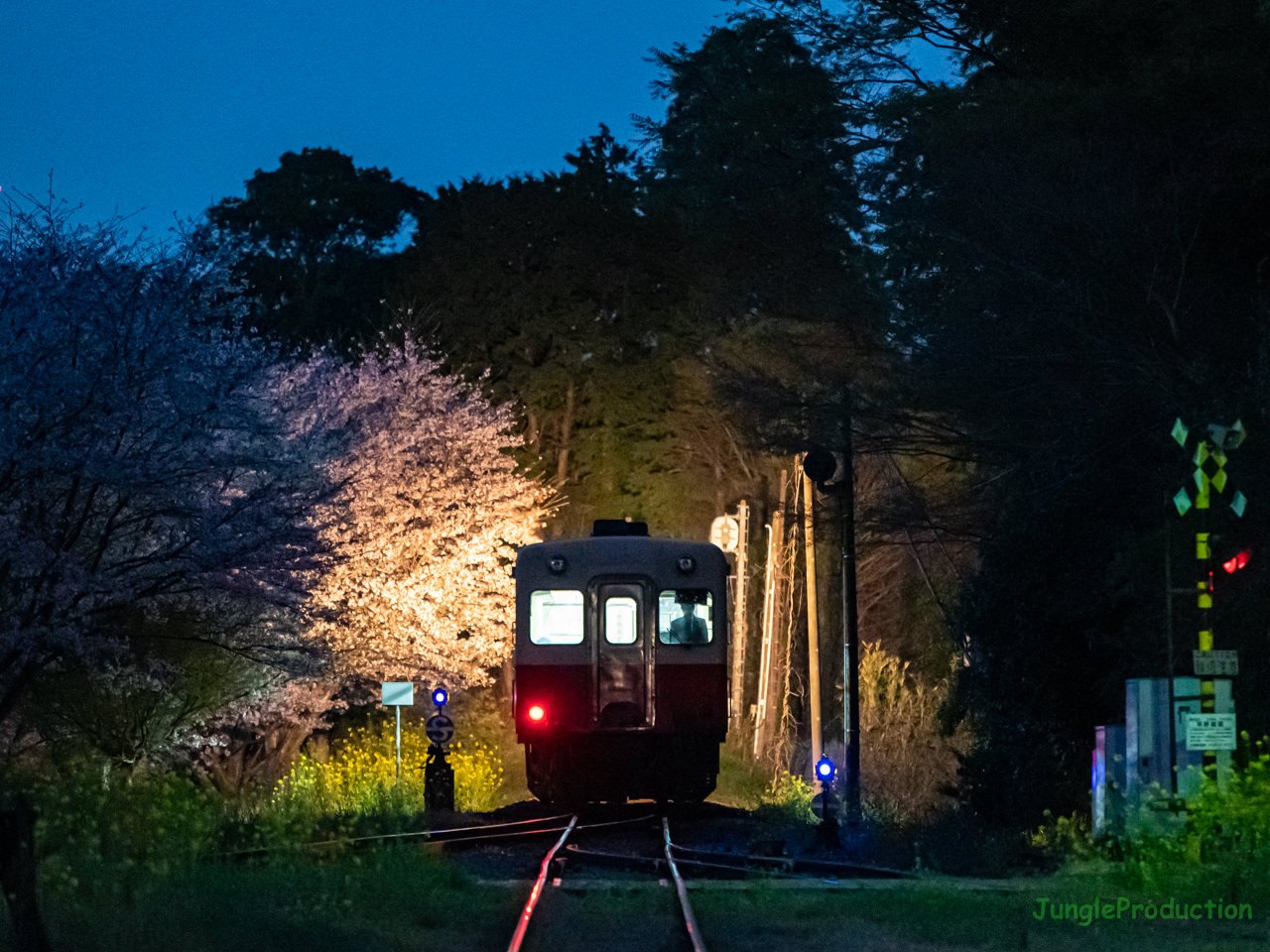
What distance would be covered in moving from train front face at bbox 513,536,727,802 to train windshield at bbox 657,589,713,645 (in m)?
0.01

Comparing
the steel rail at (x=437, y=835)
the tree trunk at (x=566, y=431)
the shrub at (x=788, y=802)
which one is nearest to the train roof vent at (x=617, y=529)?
the steel rail at (x=437, y=835)

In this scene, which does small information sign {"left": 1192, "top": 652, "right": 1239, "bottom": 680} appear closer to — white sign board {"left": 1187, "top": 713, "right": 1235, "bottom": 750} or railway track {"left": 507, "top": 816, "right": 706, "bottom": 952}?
white sign board {"left": 1187, "top": 713, "right": 1235, "bottom": 750}

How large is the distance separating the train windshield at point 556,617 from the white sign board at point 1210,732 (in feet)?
29.4

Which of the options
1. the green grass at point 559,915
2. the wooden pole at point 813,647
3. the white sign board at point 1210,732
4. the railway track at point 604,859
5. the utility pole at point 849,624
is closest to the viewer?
the green grass at point 559,915

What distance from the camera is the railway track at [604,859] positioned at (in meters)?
9.29

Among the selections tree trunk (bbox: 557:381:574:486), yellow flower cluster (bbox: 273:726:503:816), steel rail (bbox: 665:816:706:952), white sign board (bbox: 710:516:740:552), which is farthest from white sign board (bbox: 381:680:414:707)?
tree trunk (bbox: 557:381:574:486)

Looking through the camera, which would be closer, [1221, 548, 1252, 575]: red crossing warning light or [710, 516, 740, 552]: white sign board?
[1221, 548, 1252, 575]: red crossing warning light

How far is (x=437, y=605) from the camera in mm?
33719

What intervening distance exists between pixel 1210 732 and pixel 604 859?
523 centimetres

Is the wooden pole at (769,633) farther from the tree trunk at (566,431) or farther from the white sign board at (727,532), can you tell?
the tree trunk at (566,431)

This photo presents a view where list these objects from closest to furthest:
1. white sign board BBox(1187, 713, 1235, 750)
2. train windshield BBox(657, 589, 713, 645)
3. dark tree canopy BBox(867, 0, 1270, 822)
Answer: white sign board BBox(1187, 713, 1235, 750)
dark tree canopy BBox(867, 0, 1270, 822)
train windshield BBox(657, 589, 713, 645)

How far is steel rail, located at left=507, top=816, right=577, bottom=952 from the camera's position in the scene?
909 centimetres

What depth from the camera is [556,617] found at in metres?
19.7

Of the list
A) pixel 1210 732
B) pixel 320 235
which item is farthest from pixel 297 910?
pixel 320 235
